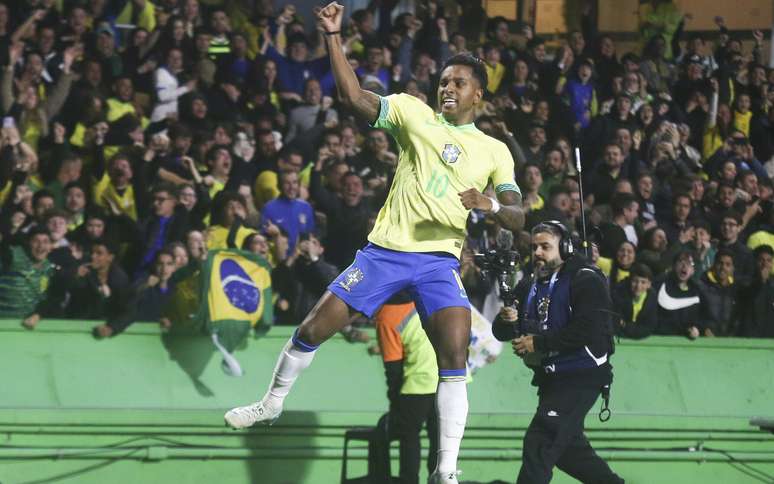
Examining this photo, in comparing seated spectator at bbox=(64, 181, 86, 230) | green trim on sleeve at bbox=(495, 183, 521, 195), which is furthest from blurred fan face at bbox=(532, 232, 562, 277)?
seated spectator at bbox=(64, 181, 86, 230)

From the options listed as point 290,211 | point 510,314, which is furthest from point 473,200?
point 290,211

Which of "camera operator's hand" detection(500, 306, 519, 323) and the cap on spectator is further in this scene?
the cap on spectator

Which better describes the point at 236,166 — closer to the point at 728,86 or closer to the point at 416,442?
the point at 416,442

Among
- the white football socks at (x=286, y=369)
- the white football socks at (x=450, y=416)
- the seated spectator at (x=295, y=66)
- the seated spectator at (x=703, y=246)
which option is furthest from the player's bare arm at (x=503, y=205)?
the seated spectator at (x=295, y=66)

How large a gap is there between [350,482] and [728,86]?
371 inches

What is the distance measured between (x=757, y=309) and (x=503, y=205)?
6.29 m

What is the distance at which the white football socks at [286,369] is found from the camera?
7691mm

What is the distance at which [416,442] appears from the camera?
31.3 feet

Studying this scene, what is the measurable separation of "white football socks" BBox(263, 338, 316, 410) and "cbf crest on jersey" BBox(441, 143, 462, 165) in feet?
4.23

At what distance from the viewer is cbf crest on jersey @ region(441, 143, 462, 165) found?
24.7ft

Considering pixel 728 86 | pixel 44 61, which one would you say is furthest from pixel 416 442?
pixel 728 86

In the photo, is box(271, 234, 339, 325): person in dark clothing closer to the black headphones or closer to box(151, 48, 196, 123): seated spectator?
box(151, 48, 196, 123): seated spectator

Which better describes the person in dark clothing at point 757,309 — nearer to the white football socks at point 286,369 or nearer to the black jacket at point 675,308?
the black jacket at point 675,308

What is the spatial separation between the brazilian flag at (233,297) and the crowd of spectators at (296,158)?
0.32 m
